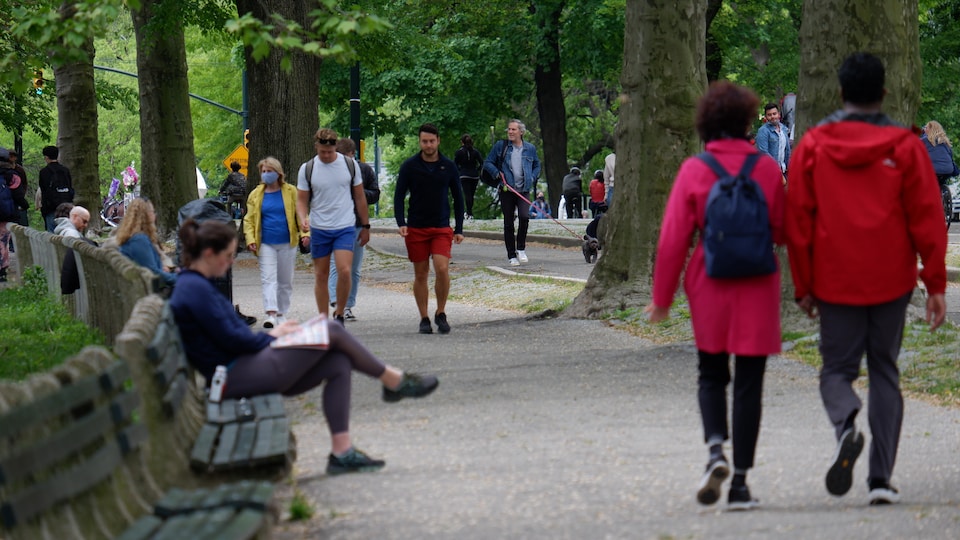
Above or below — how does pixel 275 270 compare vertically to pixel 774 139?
below

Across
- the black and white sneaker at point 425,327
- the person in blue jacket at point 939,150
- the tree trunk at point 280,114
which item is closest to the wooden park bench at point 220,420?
the black and white sneaker at point 425,327

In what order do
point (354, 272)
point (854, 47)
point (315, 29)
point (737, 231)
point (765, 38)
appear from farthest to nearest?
point (765, 38) < point (354, 272) < point (854, 47) < point (315, 29) < point (737, 231)

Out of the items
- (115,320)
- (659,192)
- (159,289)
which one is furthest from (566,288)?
(159,289)

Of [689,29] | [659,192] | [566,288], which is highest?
[689,29]

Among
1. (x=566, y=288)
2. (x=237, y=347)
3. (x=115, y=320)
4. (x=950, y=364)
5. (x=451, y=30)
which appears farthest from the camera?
(x=451, y=30)

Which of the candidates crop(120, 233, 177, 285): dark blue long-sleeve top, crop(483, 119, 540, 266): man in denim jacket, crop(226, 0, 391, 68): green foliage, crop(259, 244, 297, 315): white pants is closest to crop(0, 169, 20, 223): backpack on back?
crop(483, 119, 540, 266): man in denim jacket

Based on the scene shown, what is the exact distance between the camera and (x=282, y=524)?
20.9 ft

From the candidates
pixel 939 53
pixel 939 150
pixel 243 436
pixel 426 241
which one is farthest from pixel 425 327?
pixel 939 53

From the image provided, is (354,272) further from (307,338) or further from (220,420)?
(220,420)

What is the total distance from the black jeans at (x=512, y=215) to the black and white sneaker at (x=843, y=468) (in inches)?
642

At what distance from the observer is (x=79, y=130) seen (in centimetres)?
2945

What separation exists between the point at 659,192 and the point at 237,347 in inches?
339

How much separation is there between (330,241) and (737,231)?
8.22 m

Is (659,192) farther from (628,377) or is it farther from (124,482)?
(124,482)
